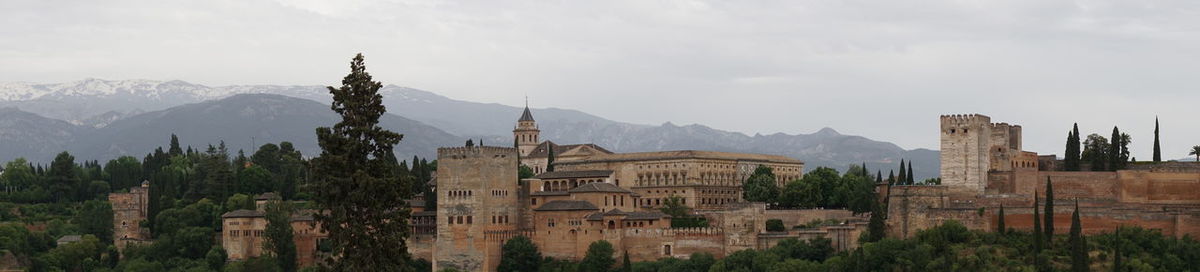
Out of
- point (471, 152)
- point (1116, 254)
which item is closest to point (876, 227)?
point (1116, 254)

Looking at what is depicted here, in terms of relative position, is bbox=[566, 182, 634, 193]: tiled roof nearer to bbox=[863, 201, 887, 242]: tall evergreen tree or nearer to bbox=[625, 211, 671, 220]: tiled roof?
bbox=[625, 211, 671, 220]: tiled roof

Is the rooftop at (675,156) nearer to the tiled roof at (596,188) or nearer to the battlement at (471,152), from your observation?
the tiled roof at (596,188)

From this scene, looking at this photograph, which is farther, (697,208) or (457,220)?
(697,208)

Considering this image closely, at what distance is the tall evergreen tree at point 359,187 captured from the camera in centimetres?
2647

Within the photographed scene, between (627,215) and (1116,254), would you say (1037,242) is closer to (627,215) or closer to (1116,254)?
(1116,254)

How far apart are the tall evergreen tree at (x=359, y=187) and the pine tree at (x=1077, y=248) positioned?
37924mm

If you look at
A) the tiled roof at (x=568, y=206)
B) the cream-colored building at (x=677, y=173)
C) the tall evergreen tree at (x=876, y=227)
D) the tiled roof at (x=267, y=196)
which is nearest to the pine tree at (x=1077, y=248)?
the tall evergreen tree at (x=876, y=227)

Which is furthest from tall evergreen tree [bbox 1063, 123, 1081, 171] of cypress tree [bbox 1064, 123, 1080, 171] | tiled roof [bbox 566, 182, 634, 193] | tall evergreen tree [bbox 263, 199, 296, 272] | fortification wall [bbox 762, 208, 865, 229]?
tall evergreen tree [bbox 263, 199, 296, 272]

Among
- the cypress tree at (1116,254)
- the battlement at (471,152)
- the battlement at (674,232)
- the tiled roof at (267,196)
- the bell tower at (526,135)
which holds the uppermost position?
the bell tower at (526,135)

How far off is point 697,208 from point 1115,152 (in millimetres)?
23727

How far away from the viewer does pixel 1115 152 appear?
7412 cm

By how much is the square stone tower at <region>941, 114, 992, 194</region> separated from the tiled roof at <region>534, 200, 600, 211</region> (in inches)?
665

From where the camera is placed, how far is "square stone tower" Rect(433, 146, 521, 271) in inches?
3041

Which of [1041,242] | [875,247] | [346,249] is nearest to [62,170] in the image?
[875,247]
